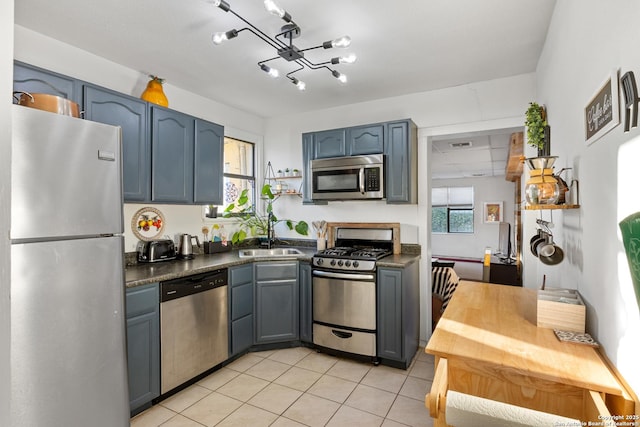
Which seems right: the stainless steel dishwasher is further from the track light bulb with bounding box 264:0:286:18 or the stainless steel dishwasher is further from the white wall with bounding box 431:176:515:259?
the white wall with bounding box 431:176:515:259

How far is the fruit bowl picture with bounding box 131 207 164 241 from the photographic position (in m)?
2.79

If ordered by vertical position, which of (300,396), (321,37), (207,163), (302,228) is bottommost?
(300,396)

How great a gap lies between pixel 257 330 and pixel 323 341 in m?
0.66

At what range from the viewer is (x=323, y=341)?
3.15 meters

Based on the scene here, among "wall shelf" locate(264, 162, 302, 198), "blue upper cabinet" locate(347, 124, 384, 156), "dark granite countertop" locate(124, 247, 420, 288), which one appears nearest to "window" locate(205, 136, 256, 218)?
"wall shelf" locate(264, 162, 302, 198)

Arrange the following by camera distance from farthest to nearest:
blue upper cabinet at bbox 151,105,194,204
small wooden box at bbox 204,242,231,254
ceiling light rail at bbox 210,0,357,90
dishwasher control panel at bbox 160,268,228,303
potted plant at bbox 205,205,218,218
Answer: potted plant at bbox 205,205,218,218
small wooden box at bbox 204,242,231,254
blue upper cabinet at bbox 151,105,194,204
dishwasher control panel at bbox 160,268,228,303
ceiling light rail at bbox 210,0,357,90

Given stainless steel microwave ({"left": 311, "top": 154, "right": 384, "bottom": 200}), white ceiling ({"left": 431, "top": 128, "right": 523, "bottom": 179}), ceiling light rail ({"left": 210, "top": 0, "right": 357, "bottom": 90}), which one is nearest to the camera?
ceiling light rail ({"left": 210, "top": 0, "right": 357, "bottom": 90})

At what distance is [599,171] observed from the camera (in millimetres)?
1159

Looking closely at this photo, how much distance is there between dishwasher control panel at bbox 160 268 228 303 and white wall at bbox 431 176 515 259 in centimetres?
722

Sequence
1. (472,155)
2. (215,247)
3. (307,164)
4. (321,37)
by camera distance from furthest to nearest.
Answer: (472,155)
(307,164)
(215,247)
(321,37)

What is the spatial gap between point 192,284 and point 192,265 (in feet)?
0.72

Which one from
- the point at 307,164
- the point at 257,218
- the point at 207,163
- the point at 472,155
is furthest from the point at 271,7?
the point at 472,155

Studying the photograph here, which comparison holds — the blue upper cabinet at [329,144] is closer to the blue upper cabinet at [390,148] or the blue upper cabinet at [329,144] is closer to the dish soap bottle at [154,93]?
the blue upper cabinet at [390,148]

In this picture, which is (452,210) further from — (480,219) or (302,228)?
(302,228)
